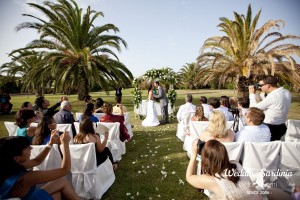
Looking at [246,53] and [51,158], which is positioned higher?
[246,53]

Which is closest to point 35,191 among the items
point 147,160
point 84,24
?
point 147,160

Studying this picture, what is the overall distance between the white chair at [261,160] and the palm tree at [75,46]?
1146 centimetres

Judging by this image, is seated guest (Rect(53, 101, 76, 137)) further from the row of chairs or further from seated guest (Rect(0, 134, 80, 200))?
seated guest (Rect(0, 134, 80, 200))

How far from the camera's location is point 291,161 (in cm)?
328

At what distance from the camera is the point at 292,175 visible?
3270 mm

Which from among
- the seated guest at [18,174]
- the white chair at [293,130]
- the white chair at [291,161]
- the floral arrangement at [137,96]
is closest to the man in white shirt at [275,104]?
the white chair at [293,130]

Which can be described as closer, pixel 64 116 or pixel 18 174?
pixel 18 174

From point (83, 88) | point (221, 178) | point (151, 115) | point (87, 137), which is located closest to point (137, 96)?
point (151, 115)

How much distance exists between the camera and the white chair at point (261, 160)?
321 cm

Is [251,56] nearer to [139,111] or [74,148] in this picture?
[139,111]

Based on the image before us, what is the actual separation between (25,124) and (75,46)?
37.9ft

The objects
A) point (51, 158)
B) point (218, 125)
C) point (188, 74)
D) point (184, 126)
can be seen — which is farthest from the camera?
point (188, 74)

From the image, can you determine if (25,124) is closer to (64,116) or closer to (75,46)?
(64,116)

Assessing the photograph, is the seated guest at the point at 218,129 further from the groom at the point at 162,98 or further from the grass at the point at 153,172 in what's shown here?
the groom at the point at 162,98
